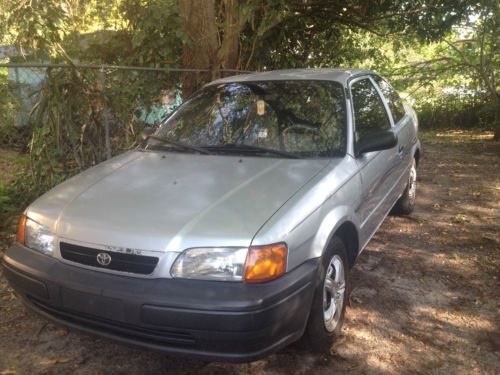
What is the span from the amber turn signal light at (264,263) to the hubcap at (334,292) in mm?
612

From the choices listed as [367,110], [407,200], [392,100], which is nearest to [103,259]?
[367,110]

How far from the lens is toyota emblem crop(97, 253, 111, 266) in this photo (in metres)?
2.32

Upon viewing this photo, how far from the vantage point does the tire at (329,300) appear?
8.46 ft

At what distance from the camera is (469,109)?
42.5ft

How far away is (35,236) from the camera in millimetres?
2619

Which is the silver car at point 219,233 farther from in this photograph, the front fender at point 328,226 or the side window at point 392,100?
the side window at point 392,100

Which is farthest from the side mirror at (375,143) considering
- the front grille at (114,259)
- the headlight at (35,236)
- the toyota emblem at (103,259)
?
the headlight at (35,236)

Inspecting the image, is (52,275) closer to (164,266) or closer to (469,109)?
(164,266)

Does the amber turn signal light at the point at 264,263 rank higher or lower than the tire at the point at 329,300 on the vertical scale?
higher

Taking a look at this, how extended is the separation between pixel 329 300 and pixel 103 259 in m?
1.40

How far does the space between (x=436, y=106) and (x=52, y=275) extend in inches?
529

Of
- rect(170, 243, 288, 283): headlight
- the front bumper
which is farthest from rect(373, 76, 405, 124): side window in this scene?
rect(170, 243, 288, 283): headlight

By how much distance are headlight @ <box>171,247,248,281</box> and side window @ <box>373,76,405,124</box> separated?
116 inches

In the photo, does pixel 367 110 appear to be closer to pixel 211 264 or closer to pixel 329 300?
pixel 329 300
